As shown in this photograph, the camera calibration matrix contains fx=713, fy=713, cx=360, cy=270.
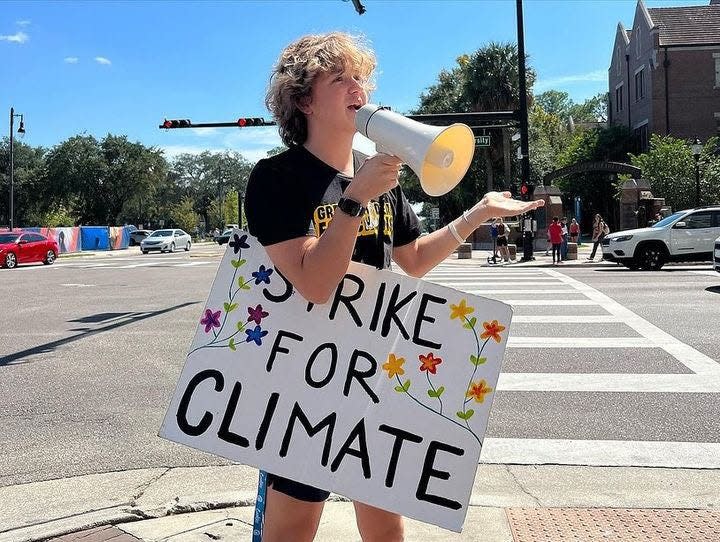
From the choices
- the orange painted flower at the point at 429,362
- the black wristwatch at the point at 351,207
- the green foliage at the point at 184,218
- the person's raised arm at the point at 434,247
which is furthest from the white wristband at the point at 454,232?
the green foliage at the point at 184,218

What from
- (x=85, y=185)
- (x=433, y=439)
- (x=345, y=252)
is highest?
(x=85, y=185)

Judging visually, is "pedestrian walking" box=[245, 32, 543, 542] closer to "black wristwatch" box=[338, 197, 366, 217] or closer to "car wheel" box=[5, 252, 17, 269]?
"black wristwatch" box=[338, 197, 366, 217]

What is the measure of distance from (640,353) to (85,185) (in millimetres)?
71651

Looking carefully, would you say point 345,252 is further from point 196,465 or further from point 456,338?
point 196,465

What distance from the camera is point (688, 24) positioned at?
139 ft

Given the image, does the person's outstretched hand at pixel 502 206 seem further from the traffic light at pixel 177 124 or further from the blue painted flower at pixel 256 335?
the traffic light at pixel 177 124

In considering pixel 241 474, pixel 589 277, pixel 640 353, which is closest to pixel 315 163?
pixel 241 474

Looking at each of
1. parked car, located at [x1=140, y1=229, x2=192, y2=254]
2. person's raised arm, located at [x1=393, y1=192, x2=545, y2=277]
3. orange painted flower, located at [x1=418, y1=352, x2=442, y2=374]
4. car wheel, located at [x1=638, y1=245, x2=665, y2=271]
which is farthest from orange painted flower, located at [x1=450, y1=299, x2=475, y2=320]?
parked car, located at [x1=140, y1=229, x2=192, y2=254]

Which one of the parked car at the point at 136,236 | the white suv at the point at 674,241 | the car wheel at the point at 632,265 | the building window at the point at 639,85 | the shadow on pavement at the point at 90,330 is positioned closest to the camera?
the shadow on pavement at the point at 90,330

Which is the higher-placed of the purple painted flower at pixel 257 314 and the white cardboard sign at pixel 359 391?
the purple painted flower at pixel 257 314

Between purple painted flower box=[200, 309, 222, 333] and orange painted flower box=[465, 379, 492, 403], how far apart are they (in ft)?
2.24

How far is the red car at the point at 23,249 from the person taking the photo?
26.8 metres

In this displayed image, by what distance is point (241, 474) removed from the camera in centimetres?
426

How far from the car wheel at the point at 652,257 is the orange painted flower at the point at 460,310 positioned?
743 inches
